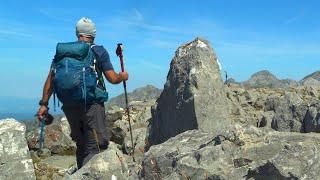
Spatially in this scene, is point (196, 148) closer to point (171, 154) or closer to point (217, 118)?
point (171, 154)

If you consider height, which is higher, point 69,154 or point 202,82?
point 202,82

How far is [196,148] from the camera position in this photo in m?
11.2

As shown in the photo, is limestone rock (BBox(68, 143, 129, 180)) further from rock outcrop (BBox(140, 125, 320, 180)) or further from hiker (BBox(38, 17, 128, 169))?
hiker (BBox(38, 17, 128, 169))

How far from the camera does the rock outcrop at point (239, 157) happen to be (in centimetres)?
905

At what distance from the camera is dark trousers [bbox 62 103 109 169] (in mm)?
12164

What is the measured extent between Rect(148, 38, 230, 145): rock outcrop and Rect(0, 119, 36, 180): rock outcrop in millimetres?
5782

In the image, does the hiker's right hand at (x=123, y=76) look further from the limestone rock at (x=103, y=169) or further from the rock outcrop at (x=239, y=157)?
the limestone rock at (x=103, y=169)

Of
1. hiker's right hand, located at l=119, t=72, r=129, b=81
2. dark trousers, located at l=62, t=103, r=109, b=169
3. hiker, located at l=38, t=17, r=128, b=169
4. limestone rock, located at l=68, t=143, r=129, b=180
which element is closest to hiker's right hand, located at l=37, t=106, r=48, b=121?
hiker, located at l=38, t=17, r=128, b=169

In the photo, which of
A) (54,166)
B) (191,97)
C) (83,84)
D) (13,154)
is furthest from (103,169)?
(54,166)

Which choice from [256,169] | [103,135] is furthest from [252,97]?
[256,169]

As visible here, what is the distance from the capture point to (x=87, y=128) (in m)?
12.4

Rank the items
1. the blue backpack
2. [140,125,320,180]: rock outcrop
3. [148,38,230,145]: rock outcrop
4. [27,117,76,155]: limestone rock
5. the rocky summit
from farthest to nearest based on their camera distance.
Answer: [27,117,76,155]: limestone rock → [148,38,230,145]: rock outcrop → the blue backpack → the rocky summit → [140,125,320,180]: rock outcrop

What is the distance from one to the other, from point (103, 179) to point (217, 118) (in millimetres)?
10251

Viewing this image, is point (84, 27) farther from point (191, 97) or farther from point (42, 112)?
point (191, 97)
